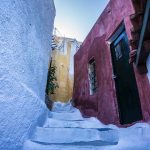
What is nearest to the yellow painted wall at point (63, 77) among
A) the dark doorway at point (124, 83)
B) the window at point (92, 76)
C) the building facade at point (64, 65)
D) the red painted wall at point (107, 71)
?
the building facade at point (64, 65)

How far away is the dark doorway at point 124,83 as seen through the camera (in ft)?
10.2

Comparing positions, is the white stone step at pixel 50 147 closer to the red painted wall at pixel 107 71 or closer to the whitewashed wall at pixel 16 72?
the whitewashed wall at pixel 16 72

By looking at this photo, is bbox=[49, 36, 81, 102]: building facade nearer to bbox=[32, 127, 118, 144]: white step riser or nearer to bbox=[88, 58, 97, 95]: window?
bbox=[88, 58, 97, 95]: window

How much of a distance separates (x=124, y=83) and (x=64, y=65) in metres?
5.93

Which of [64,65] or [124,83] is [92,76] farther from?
[64,65]

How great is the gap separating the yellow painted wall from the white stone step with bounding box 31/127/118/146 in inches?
241

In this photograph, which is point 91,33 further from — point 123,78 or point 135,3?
point 135,3

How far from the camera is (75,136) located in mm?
2150

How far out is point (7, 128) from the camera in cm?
146

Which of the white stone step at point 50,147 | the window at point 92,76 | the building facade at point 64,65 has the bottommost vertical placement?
the white stone step at point 50,147

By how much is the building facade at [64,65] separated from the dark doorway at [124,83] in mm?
4841

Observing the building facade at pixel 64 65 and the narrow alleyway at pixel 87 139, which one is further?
the building facade at pixel 64 65

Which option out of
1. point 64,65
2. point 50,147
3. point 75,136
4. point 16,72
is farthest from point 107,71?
point 64,65

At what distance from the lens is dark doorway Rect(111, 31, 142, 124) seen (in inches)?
123
